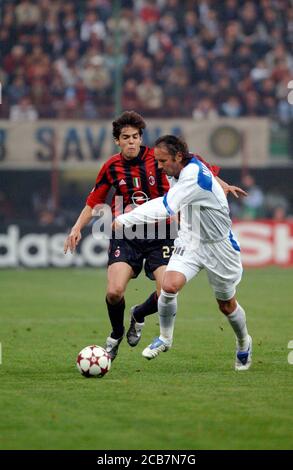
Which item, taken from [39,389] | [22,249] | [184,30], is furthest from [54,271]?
[39,389]

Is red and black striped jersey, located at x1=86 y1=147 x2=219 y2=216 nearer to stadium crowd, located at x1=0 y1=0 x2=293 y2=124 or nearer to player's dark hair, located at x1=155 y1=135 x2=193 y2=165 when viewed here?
player's dark hair, located at x1=155 y1=135 x2=193 y2=165

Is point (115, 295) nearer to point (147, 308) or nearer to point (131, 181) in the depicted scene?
point (147, 308)

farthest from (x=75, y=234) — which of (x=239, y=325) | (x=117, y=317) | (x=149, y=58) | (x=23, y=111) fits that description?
(x=149, y=58)

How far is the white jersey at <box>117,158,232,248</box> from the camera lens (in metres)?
8.74

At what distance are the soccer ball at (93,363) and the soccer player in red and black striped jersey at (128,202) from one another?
878 millimetres

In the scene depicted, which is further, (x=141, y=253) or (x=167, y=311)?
(x=141, y=253)

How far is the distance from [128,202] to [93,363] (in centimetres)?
177

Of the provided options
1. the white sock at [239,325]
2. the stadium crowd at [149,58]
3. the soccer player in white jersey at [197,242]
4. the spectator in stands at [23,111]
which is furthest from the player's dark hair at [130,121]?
the spectator in stands at [23,111]

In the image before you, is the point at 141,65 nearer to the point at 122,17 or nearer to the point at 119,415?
the point at 122,17

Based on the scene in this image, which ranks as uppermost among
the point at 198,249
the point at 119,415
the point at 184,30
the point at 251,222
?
the point at 184,30

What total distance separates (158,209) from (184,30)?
20115mm

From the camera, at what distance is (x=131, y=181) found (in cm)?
1003

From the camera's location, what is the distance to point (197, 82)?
2680 cm

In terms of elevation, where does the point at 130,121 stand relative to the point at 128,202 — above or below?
above
